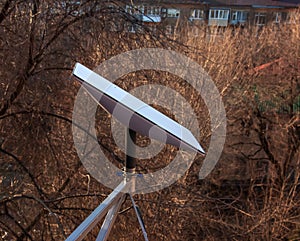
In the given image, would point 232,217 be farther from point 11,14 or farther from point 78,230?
point 78,230

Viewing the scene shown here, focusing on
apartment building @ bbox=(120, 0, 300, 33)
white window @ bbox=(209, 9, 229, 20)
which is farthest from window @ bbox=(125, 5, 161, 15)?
white window @ bbox=(209, 9, 229, 20)

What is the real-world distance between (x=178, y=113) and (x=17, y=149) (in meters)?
2.05

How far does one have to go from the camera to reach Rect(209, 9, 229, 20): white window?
25.6ft

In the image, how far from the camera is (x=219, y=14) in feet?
26.7

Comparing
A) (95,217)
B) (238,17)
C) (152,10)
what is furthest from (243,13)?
(95,217)

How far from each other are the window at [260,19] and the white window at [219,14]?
1.35 metres

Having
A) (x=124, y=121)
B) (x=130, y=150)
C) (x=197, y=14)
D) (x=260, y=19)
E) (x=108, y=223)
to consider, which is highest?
(x=197, y=14)

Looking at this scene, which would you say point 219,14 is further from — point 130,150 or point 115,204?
point 115,204

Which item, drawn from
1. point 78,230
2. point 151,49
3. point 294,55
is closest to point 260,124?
point 294,55

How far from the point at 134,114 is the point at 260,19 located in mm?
9707

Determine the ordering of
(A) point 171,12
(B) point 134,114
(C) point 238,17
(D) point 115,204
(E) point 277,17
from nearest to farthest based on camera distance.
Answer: (B) point 134,114
(D) point 115,204
(A) point 171,12
(E) point 277,17
(C) point 238,17

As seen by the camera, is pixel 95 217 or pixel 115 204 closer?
pixel 95 217

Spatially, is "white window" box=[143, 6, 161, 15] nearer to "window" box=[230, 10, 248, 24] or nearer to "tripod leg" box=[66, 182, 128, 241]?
"tripod leg" box=[66, 182, 128, 241]

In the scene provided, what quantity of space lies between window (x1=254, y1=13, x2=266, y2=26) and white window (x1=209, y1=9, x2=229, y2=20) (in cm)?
135
